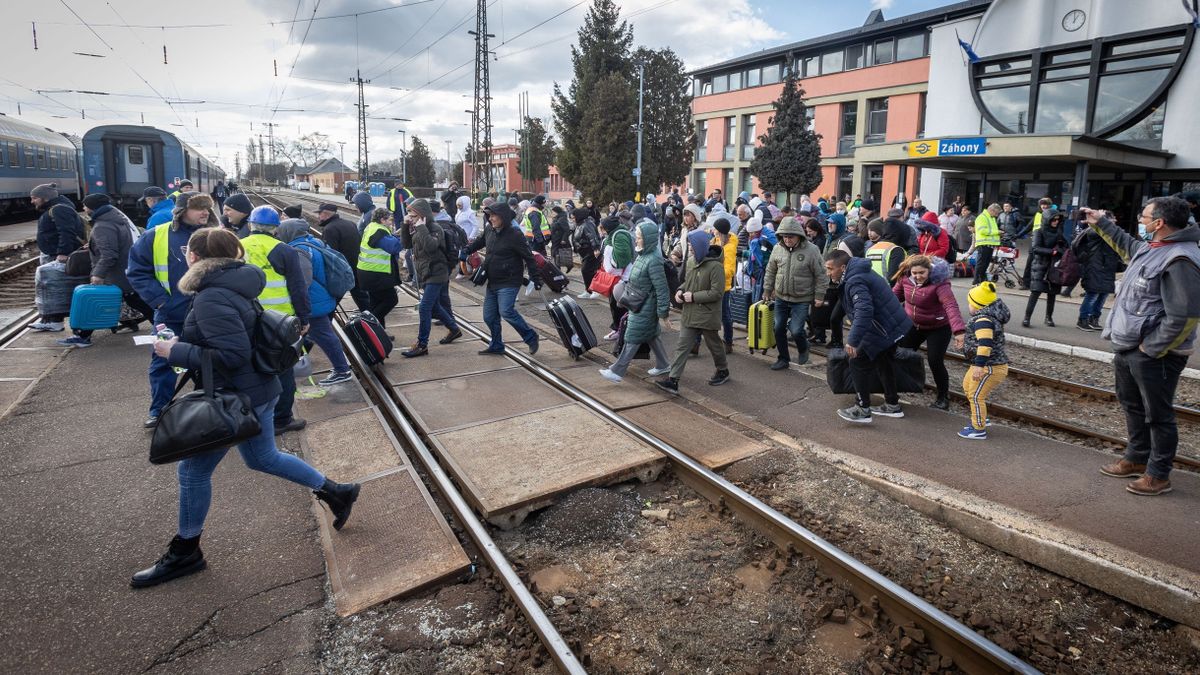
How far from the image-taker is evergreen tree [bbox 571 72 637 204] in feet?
107

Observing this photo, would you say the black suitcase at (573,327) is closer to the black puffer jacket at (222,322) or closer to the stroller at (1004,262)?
the black puffer jacket at (222,322)

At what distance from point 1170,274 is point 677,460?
11.4 ft

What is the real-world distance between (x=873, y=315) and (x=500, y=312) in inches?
173

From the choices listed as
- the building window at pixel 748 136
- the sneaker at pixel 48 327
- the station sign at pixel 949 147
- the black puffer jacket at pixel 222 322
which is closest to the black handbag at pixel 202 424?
the black puffer jacket at pixel 222 322

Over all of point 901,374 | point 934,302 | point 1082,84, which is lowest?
point 901,374

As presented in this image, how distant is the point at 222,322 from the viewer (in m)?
3.46

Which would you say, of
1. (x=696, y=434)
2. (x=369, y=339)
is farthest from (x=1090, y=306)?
(x=369, y=339)

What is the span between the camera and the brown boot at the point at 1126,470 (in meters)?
4.85

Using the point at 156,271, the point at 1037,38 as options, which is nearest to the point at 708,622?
the point at 156,271

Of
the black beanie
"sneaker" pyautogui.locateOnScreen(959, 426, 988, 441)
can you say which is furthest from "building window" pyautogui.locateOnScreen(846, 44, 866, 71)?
the black beanie

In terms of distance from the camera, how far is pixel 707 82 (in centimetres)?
4300

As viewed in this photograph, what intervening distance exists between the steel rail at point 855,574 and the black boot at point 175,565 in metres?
3.19

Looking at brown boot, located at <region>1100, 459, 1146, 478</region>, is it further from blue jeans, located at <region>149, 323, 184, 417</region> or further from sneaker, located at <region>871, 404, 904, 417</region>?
blue jeans, located at <region>149, 323, 184, 417</region>

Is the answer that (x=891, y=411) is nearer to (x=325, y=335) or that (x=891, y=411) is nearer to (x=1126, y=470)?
(x=1126, y=470)
